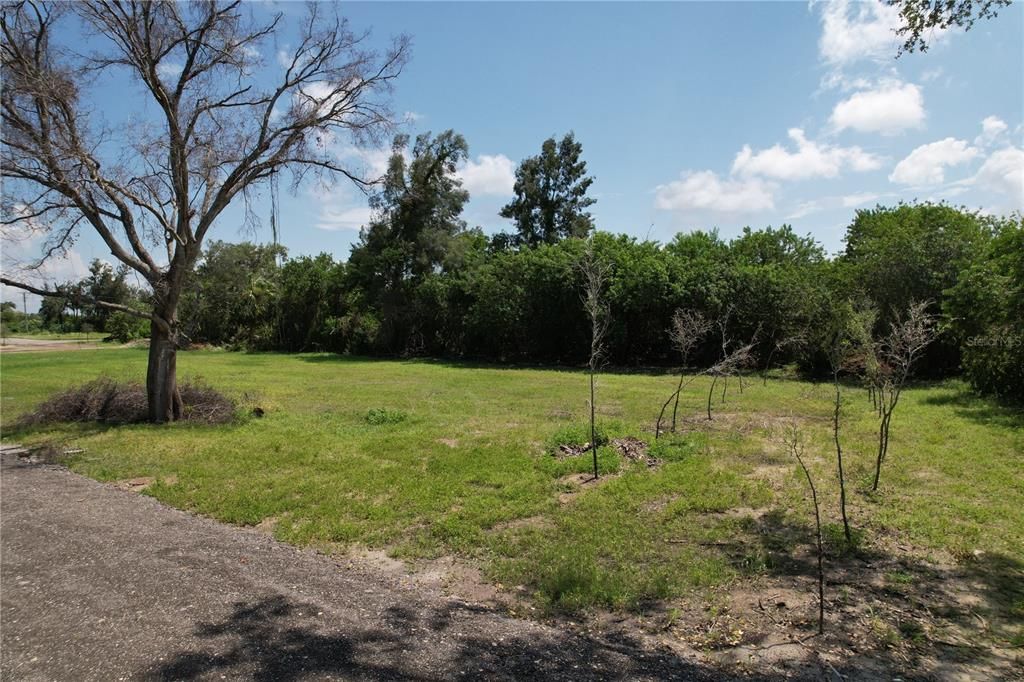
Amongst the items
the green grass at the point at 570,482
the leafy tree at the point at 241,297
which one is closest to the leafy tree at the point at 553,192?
the leafy tree at the point at 241,297

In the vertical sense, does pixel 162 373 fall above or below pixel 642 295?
below

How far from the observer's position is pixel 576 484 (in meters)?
7.14

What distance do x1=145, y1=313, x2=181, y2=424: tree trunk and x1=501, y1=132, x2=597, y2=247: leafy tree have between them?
33224 millimetres

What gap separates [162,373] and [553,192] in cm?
3529

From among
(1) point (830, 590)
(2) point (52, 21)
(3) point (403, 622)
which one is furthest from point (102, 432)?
(1) point (830, 590)

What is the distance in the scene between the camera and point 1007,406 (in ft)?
41.3

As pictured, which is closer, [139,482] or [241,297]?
[139,482]

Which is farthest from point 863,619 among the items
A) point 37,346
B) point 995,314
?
point 37,346

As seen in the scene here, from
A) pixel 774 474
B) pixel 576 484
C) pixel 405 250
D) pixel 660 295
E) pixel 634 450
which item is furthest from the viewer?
pixel 405 250

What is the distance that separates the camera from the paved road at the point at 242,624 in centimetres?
320

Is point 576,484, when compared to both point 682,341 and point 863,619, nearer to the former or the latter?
point 863,619

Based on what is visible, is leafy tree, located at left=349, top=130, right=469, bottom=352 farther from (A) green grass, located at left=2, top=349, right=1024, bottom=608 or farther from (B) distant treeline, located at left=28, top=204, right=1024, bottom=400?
(A) green grass, located at left=2, top=349, right=1024, bottom=608

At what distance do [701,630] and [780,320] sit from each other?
2019 cm

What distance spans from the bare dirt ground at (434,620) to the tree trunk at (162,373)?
20.1ft
